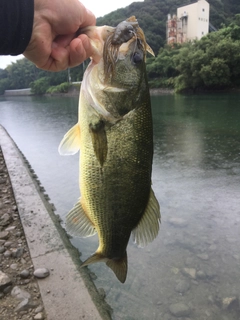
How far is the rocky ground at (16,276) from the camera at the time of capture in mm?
2379

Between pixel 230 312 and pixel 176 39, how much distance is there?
75.4 meters

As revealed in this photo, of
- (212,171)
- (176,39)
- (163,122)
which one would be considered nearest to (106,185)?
(212,171)

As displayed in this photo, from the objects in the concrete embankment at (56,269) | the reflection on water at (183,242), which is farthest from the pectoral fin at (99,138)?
the reflection on water at (183,242)

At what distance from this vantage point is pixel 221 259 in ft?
12.4

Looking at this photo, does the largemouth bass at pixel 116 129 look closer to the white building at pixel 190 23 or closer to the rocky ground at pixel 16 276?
the rocky ground at pixel 16 276

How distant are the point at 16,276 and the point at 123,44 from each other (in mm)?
2278

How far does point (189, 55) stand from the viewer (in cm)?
3928

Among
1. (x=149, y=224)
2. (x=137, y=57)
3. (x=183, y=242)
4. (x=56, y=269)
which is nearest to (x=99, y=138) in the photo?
(x=137, y=57)

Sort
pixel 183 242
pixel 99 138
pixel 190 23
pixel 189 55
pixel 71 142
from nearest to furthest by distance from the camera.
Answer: pixel 99 138 → pixel 71 142 → pixel 183 242 → pixel 189 55 → pixel 190 23

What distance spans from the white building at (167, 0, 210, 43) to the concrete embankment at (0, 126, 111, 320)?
227 feet

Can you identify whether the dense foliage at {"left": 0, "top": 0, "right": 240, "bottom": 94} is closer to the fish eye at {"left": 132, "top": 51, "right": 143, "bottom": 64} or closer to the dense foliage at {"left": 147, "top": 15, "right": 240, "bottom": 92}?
the dense foliage at {"left": 147, "top": 15, "right": 240, "bottom": 92}

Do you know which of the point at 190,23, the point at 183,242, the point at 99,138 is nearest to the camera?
the point at 99,138

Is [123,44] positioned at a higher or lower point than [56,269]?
higher

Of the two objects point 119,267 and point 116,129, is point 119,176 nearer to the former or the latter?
point 116,129
